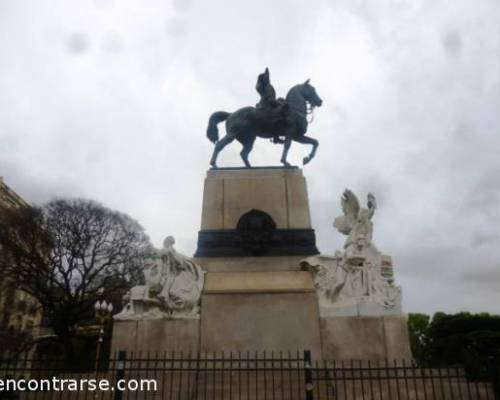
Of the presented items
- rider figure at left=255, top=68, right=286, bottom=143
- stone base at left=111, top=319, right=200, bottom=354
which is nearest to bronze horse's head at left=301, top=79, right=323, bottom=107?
rider figure at left=255, top=68, right=286, bottom=143

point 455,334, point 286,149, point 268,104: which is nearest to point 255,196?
point 286,149

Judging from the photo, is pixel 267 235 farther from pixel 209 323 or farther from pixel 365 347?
pixel 365 347

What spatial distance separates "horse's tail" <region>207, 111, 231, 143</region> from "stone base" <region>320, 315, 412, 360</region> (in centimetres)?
658

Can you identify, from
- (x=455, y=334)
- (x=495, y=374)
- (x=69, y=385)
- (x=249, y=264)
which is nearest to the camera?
(x=495, y=374)

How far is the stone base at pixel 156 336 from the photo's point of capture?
31.4 feet

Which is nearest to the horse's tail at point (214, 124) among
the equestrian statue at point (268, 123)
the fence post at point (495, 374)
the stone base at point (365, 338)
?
the equestrian statue at point (268, 123)

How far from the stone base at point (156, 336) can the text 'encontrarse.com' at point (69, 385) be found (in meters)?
1.05

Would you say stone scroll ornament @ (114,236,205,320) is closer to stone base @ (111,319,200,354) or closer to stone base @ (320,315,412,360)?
stone base @ (111,319,200,354)

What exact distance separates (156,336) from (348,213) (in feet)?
18.1

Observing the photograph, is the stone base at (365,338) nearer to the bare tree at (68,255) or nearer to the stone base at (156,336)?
the stone base at (156,336)

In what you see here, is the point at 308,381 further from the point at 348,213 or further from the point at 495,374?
the point at 348,213

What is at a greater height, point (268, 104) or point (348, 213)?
point (268, 104)

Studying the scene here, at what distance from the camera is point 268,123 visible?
13.4m

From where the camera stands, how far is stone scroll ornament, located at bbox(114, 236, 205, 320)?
9938 millimetres
